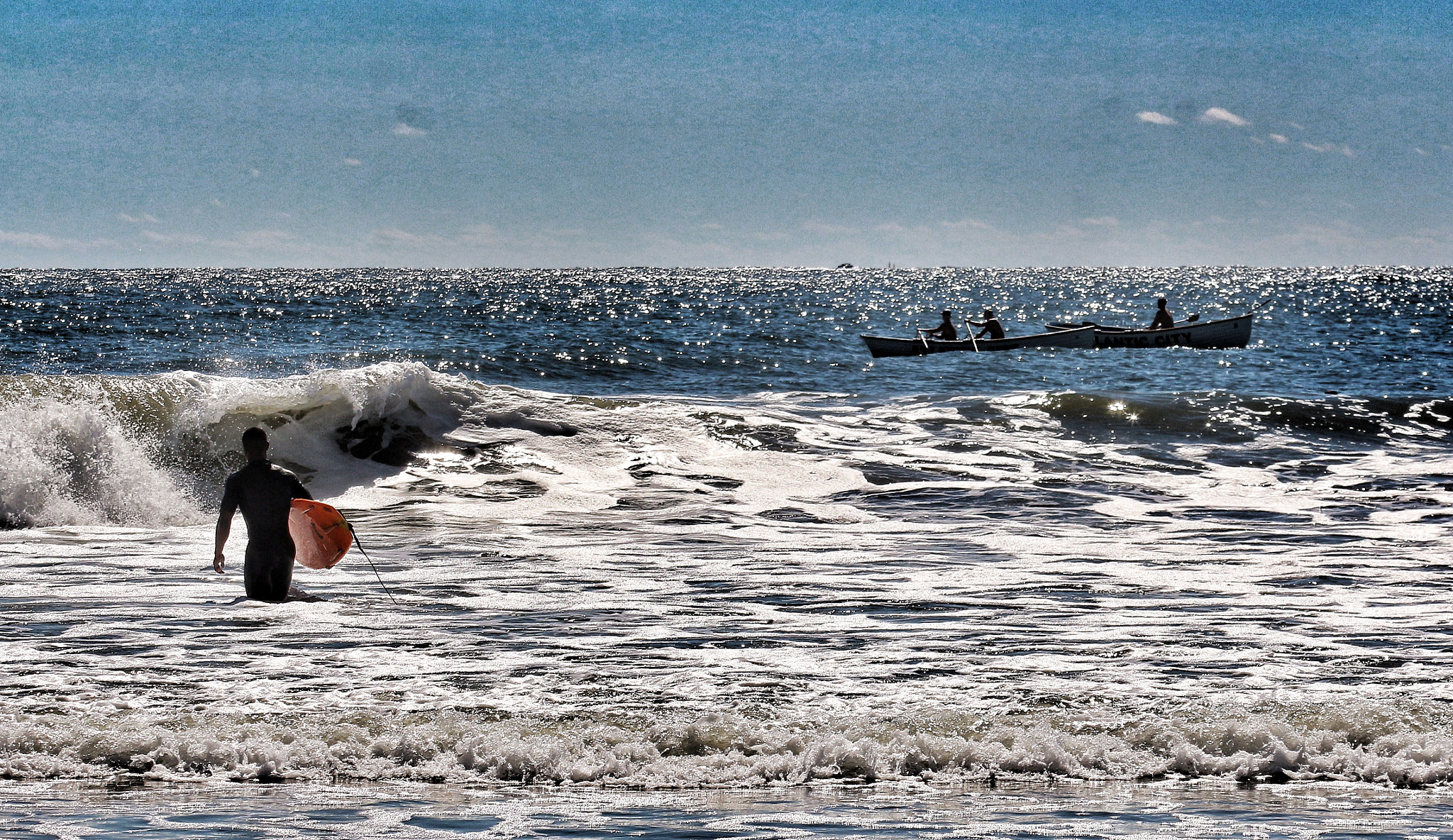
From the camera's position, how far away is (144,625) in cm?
825

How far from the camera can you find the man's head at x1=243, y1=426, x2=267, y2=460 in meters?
8.53

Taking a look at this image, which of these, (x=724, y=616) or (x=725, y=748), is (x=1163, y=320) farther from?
(x=725, y=748)

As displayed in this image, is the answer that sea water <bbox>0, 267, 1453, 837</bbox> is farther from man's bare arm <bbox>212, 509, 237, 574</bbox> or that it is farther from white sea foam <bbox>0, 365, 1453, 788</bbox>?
man's bare arm <bbox>212, 509, 237, 574</bbox>

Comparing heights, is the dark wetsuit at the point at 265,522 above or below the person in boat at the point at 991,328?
below

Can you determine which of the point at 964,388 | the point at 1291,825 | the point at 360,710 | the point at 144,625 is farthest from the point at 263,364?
the point at 1291,825

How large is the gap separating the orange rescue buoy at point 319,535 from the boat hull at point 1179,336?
30.6 meters

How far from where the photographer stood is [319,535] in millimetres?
9312

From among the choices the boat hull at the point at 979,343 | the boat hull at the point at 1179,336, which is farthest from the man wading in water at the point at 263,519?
the boat hull at the point at 1179,336

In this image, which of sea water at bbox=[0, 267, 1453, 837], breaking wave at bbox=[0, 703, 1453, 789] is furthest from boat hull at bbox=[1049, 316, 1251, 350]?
breaking wave at bbox=[0, 703, 1453, 789]

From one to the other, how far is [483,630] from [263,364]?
30848 millimetres

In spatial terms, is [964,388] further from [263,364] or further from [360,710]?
[360,710]

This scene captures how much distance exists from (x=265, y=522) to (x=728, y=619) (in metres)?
3.34

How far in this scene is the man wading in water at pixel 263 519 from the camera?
8625 millimetres

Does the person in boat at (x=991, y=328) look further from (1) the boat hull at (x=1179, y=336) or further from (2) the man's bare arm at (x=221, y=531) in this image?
(2) the man's bare arm at (x=221, y=531)
